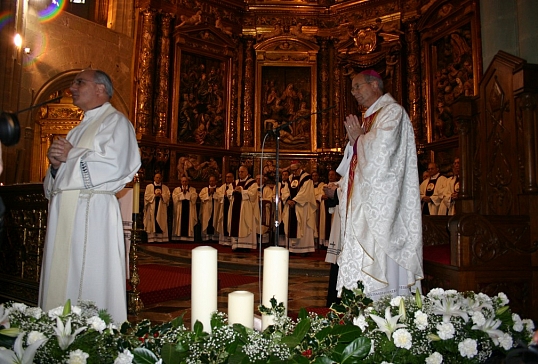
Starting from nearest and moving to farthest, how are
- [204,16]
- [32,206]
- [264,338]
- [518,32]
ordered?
[264,338], [32,206], [518,32], [204,16]

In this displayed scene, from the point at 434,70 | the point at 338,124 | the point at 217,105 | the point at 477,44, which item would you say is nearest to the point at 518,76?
the point at 477,44

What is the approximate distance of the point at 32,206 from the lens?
4.28 m

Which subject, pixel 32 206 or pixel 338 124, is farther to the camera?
pixel 338 124

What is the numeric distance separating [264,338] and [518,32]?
4.79 m

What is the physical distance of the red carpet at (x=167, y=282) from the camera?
5020 millimetres

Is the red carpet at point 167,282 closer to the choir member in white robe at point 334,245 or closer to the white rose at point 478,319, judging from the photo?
the choir member in white robe at point 334,245

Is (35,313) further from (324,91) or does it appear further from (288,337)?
(324,91)

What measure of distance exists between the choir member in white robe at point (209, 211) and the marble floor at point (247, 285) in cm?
148

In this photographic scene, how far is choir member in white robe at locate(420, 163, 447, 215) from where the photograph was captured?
32.4 feet

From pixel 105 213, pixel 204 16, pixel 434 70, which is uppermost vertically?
pixel 204 16

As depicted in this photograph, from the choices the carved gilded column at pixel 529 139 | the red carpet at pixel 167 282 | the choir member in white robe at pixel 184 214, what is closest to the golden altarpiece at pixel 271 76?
the choir member in white robe at pixel 184 214

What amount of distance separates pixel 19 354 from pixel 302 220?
30.6 ft

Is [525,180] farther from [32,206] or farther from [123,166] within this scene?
[32,206]

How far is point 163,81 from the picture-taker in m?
13.5
